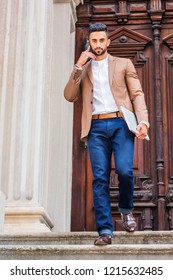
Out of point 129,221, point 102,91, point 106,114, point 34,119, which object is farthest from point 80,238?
point 34,119

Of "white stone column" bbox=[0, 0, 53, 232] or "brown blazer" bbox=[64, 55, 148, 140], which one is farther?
"white stone column" bbox=[0, 0, 53, 232]

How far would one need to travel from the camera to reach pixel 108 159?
5.47m

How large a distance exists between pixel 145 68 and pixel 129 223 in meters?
3.46

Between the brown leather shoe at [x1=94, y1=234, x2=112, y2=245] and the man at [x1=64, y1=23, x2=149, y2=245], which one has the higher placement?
the man at [x1=64, y1=23, x2=149, y2=245]

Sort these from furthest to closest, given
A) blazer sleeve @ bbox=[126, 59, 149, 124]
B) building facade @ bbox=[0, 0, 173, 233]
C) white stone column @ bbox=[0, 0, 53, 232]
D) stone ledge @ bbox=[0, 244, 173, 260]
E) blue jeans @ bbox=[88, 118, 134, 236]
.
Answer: building facade @ bbox=[0, 0, 173, 233]
white stone column @ bbox=[0, 0, 53, 232]
blazer sleeve @ bbox=[126, 59, 149, 124]
blue jeans @ bbox=[88, 118, 134, 236]
stone ledge @ bbox=[0, 244, 173, 260]

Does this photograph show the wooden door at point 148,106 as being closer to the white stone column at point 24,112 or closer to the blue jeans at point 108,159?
the white stone column at point 24,112

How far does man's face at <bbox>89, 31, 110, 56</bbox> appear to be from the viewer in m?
5.49

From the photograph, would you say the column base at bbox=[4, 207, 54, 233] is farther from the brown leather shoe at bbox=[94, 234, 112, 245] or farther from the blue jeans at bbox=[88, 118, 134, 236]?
the brown leather shoe at bbox=[94, 234, 112, 245]

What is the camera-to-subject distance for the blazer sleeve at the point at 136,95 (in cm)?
548

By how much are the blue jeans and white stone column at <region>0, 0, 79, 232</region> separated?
5.22 ft

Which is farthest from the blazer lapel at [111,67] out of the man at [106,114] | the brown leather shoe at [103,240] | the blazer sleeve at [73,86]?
the brown leather shoe at [103,240]

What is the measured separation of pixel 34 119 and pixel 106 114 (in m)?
→ 1.98

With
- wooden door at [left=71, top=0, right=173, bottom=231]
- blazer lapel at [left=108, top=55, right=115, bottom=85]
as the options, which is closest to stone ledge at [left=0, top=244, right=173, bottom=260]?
blazer lapel at [left=108, top=55, right=115, bottom=85]

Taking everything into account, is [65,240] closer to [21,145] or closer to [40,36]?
[21,145]
